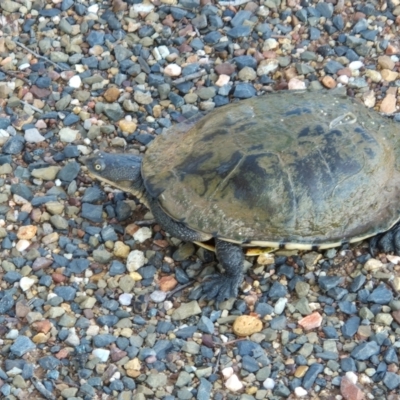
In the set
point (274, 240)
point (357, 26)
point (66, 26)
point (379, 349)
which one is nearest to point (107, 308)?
point (274, 240)

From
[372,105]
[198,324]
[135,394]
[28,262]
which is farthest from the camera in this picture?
[372,105]

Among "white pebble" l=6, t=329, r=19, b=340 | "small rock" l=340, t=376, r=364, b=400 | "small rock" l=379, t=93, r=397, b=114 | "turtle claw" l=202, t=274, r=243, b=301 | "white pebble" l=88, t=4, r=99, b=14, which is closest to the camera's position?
"small rock" l=340, t=376, r=364, b=400

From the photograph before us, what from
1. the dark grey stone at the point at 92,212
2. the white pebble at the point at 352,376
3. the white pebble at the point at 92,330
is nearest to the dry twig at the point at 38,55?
the dark grey stone at the point at 92,212

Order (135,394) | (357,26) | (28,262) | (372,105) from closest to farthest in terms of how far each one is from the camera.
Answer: (135,394), (28,262), (372,105), (357,26)

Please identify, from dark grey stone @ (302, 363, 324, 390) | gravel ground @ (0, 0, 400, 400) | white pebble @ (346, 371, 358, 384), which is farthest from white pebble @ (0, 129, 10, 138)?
white pebble @ (346, 371, 358, 384)

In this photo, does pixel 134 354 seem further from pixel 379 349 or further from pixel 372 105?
pixel 372 105

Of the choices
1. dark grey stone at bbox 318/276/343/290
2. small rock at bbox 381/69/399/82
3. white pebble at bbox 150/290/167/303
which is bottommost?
white pebble at bbox 150/290/167/303

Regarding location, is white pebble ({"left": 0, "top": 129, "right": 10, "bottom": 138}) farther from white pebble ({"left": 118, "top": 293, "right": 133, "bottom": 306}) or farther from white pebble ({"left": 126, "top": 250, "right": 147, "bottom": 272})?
white pebble ({"left": 118, "top": 293, "right": 133, "bottom": 306})

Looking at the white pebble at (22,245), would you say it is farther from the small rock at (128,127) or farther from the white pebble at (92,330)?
the small rock at (128,127)

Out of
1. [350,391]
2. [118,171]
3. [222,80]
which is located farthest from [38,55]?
[350,391]
